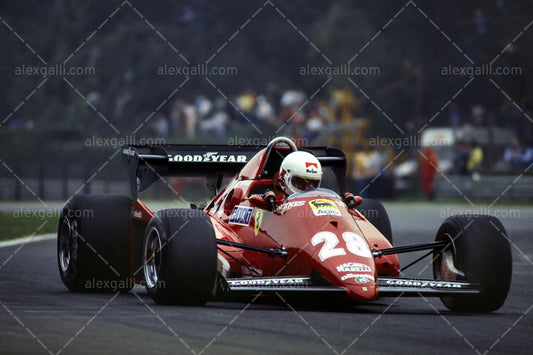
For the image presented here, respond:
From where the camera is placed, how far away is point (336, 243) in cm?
942

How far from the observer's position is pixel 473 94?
50906 millimetres

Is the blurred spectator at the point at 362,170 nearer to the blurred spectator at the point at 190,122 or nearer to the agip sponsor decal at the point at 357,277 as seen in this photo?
the blurred spectator at the point at 190,122

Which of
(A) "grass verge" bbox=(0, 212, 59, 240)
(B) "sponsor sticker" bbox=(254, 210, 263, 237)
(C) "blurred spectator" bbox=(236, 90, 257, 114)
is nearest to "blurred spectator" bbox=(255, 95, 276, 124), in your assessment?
(C) "blurred spectator" bbox=(236, 90, 257, 114)

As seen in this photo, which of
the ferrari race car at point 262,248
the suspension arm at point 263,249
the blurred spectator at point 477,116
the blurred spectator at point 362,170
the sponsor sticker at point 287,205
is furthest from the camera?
the blurred spectator at point 477,116

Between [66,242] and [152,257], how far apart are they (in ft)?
5.67

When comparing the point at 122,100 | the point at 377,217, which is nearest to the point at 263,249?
the point at 377,217

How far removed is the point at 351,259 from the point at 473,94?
1678 inches

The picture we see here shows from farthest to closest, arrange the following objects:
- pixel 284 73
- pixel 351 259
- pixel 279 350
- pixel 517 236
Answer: pixel 284 73 < pixel 517 236 < pixel 351 259 < pixel 279 350

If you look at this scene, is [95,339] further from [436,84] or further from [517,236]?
[436,84]

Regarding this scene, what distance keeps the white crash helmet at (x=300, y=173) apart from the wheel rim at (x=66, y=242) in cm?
217

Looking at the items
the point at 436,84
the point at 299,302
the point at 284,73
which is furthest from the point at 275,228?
the point at 284,73

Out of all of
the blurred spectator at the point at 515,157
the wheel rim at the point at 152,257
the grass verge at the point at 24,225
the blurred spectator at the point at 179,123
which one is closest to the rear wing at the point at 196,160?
the wheel rim at the point at 152,257

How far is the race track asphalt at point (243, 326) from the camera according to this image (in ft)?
24.2

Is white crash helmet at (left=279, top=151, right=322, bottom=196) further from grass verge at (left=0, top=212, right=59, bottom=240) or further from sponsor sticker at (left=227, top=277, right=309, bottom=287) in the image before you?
grass verge at (left=0, top=212, right=59, bottom=240)
